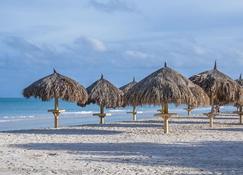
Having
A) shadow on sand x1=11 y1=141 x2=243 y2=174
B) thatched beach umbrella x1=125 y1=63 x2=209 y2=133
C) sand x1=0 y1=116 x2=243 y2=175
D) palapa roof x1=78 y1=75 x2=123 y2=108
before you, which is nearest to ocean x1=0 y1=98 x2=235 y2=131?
palapa roof x1=78 y1=75 x2=123 y2=108

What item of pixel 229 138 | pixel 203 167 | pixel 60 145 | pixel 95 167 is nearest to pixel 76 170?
pixel 95 167

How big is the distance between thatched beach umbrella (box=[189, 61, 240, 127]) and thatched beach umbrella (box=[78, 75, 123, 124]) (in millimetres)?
3127

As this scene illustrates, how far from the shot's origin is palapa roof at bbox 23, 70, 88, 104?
16.9 meters

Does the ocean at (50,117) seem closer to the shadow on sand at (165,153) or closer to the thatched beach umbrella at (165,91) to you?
the thatched beach umbrella at (165,91)

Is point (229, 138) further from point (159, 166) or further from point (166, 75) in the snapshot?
point (159, 166)

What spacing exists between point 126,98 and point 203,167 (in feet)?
22.3

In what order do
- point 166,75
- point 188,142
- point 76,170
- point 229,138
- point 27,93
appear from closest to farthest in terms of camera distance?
point 76,170, point 188,142, point 229,138, point 166,75, point 27,93

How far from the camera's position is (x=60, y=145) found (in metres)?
11.6

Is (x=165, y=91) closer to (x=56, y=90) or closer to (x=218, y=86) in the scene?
(x=218, y=86)

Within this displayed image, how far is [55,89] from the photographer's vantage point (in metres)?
16.9

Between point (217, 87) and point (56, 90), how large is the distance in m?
5.36

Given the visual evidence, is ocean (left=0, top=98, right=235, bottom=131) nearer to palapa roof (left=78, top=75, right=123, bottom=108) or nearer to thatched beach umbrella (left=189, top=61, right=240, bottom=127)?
thatched beach umbrella (left=189, top=61, right=240, bottom=127)

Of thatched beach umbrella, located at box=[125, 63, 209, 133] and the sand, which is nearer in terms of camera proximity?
the sand

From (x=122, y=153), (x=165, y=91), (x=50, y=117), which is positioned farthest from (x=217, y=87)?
(x=50, y=117)
